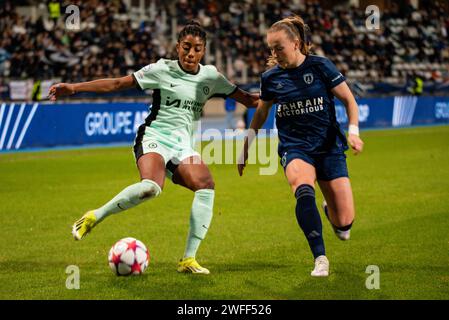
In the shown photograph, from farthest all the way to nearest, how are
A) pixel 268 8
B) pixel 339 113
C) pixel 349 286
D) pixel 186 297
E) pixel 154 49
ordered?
pixel 268 8 < pixel 154 49 < pixel 339 113 < pixel 349 286 < pixel 186 297

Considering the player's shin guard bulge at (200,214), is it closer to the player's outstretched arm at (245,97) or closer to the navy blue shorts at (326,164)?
the navy blue shorts at (326,164)

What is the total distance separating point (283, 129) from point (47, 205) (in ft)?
19.7

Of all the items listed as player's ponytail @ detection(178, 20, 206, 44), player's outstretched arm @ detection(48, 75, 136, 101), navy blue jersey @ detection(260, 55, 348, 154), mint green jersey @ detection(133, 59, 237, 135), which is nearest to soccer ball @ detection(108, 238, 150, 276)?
mint green jersey @ detection(133, 59, 237, 135)

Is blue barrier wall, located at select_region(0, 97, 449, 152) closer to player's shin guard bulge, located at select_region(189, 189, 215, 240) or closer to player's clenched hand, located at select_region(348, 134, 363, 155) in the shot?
player's shin guard bulge, located at select_region(189, 189, 215, 240)

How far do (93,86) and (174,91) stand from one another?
2.53 ft

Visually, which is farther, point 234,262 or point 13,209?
point 13,209

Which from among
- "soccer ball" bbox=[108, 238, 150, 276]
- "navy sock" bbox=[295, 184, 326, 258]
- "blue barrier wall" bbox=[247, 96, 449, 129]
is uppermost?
"blue barrier wall" bbox=[247, 96, 449, 129]

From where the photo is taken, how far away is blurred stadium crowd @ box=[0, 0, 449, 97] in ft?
97.0

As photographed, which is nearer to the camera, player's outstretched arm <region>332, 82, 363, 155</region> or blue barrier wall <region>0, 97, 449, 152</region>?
player's outstretched arm <region>332, 82, 363, 155</region>

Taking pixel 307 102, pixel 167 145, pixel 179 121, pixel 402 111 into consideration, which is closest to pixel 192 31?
pixel 179 121

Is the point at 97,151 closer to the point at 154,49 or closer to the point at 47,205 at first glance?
the point at 47,205

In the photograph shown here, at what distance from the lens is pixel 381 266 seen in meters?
7.95
